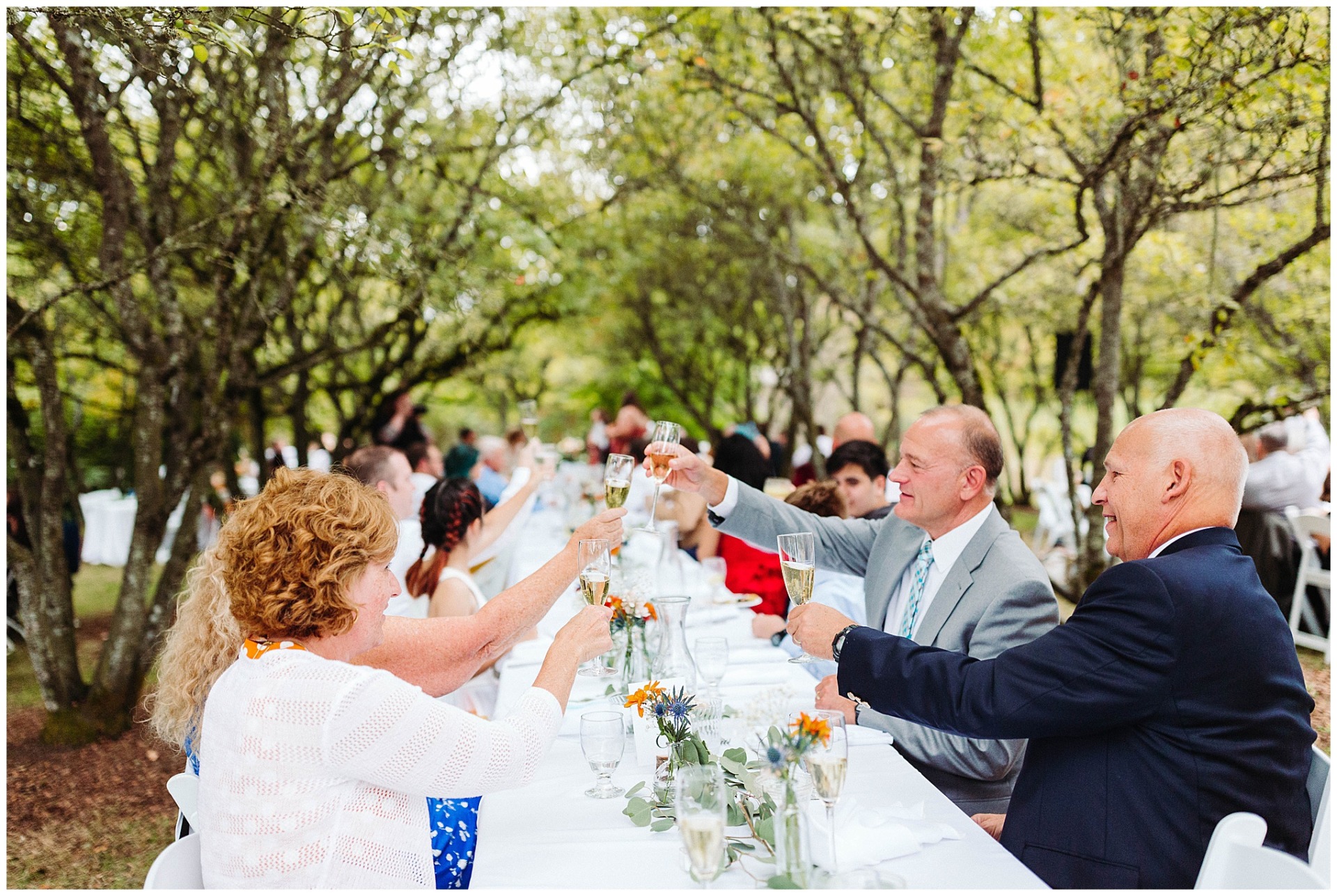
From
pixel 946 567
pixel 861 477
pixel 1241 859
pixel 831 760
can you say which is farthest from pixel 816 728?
pixel 861 477

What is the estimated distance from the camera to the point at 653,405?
19453 mm

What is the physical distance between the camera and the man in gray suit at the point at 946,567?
2.47m

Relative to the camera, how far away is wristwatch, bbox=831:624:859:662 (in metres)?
2.15

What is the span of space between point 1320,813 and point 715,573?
3.43 metres

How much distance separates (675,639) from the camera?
8.62 feet

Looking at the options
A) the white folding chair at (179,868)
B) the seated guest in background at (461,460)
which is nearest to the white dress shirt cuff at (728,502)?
the white folding chair at (179,868)

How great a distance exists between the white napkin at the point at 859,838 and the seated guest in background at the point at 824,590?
1349 mm

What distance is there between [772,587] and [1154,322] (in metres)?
12.5

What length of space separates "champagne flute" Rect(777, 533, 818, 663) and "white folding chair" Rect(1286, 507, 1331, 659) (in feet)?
19.1

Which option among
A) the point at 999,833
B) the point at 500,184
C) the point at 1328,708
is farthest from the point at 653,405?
the point at 999,833

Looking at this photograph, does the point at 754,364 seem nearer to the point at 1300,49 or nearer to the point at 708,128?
the point at 708,128

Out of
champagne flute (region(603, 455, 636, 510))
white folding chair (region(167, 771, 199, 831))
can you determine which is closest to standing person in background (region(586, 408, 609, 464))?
champagne flute (region(603, 455, 636, 510))

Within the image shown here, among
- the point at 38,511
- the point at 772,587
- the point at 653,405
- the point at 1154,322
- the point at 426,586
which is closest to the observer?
the point at 426,586

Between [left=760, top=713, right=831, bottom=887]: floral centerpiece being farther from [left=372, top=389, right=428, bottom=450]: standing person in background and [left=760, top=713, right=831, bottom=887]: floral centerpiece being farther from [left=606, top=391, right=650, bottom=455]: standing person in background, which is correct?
[left=372, top=389, right=428, bottom=450]: standing person in background
